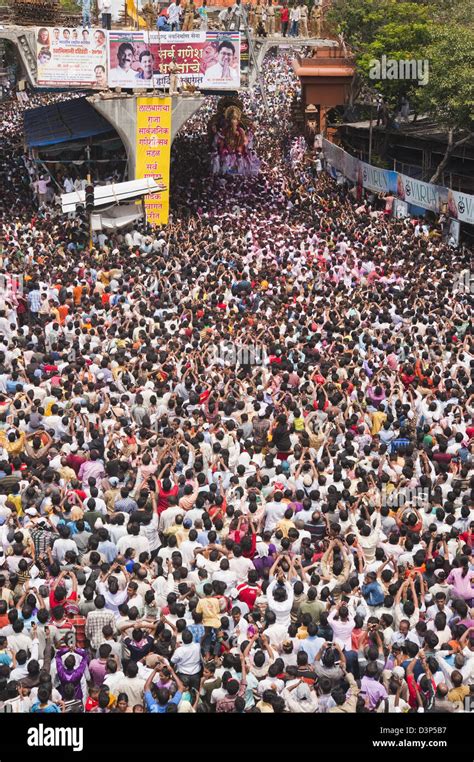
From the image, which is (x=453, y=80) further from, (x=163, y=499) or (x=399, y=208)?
(x=163, y=499)

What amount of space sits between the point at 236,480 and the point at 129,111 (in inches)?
704

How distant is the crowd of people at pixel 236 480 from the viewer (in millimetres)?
7770

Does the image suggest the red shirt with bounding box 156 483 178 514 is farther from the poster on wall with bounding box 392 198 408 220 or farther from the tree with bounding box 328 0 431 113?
the tree with bounding box 328 0 431 113

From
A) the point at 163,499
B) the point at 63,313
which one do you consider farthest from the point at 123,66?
the point at 163,499

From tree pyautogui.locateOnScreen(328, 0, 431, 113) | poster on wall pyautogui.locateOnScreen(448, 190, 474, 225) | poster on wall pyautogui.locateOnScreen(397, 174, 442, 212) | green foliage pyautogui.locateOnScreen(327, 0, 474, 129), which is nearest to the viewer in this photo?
poster on wall pyautogui.locateOnScreen(448, 190, 474, 225)

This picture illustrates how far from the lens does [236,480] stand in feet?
35.1

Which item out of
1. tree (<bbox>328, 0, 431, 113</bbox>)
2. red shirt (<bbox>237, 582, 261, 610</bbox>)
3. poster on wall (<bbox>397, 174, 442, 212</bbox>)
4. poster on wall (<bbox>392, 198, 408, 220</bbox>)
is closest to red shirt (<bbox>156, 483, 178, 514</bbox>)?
red shirt (<bbox>237, 582, 261, 610</bbox>)

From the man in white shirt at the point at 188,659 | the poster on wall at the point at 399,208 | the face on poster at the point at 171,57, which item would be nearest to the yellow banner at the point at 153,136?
the face on poster at the point at 171,57

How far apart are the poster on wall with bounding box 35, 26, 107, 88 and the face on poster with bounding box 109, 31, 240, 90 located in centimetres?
32

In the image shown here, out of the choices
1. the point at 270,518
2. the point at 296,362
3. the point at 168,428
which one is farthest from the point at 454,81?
the point at 270,518

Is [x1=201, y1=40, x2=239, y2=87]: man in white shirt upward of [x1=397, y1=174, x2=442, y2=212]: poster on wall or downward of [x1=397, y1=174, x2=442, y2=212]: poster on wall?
upward

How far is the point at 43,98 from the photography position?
4838 centimetres

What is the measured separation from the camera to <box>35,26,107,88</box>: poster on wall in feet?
87.2

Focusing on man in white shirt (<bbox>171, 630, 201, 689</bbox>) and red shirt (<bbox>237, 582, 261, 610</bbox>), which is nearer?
man in white shirt (<bbox>171, 630, 201, 689</bbox>)
